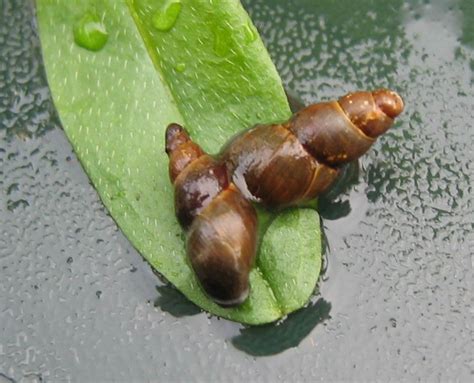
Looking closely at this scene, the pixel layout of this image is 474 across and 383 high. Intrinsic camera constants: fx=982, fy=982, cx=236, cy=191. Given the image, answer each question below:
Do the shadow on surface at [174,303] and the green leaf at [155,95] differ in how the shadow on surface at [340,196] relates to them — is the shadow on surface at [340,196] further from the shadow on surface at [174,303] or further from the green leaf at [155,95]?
the shadow on surface at [174,303]

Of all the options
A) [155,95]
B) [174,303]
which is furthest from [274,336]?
[155,95]

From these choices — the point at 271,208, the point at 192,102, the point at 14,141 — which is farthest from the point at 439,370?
the point at 14,141

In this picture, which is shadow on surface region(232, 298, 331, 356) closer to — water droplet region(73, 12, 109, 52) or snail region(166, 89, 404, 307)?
snail region(166, 89, 404, 307)

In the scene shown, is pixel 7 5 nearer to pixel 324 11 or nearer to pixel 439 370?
pixel 324 11

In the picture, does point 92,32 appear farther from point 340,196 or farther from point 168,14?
point 340,196

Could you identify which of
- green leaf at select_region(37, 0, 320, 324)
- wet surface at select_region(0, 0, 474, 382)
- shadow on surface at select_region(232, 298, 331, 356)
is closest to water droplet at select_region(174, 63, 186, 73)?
green leaf at select_region(37, 0, 320, 324)

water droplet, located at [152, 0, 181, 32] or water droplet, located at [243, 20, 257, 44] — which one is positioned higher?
water droplet, located at [243, 20, 257, 44]

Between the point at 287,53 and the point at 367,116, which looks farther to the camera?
the point at 287,53

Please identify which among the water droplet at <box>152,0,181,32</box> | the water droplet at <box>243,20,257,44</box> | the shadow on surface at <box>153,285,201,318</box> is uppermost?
the water droplet at <box>243,20,257,44</box>
